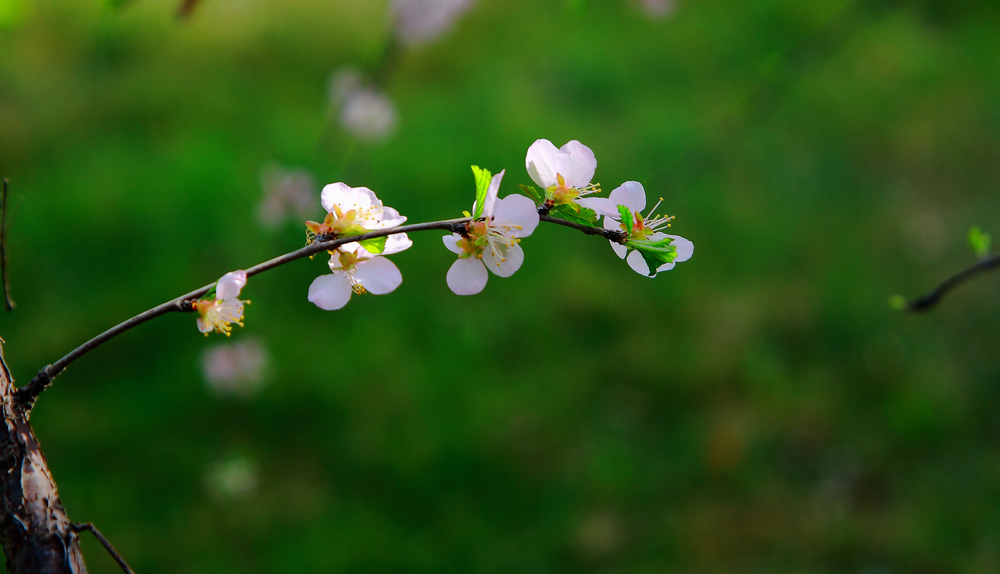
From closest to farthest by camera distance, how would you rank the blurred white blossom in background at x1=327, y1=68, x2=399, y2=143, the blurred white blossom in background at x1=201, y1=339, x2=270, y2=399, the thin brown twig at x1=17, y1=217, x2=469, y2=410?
the thin brown twig at x1=17, y1=217, x2=469, y2=410, the blurred white blossom in background at x1=201, y1=339, x2=270, y2=399, the blurred white blossom in background at x1=327, y1=68, x2=399, y2=143

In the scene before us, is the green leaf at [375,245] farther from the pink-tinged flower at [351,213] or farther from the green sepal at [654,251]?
the green sepal at [654,251]

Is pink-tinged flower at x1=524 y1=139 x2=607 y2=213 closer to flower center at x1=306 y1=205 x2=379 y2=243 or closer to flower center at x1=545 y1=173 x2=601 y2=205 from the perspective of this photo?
flower center at x1=545 y1=173 x2=601 y2=205

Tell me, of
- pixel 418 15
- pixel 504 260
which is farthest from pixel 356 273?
pixel 418 15

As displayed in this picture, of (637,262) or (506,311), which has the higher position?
(506,311)

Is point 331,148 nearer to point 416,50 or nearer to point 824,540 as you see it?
point 416,50

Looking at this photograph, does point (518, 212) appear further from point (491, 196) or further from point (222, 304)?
point (222, 304)

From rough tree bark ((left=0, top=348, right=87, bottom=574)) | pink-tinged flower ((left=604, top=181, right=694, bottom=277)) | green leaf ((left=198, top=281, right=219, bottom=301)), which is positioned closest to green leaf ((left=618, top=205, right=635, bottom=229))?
pink-tinged flower ((left=604, top=181, right=694, bottom=277))
